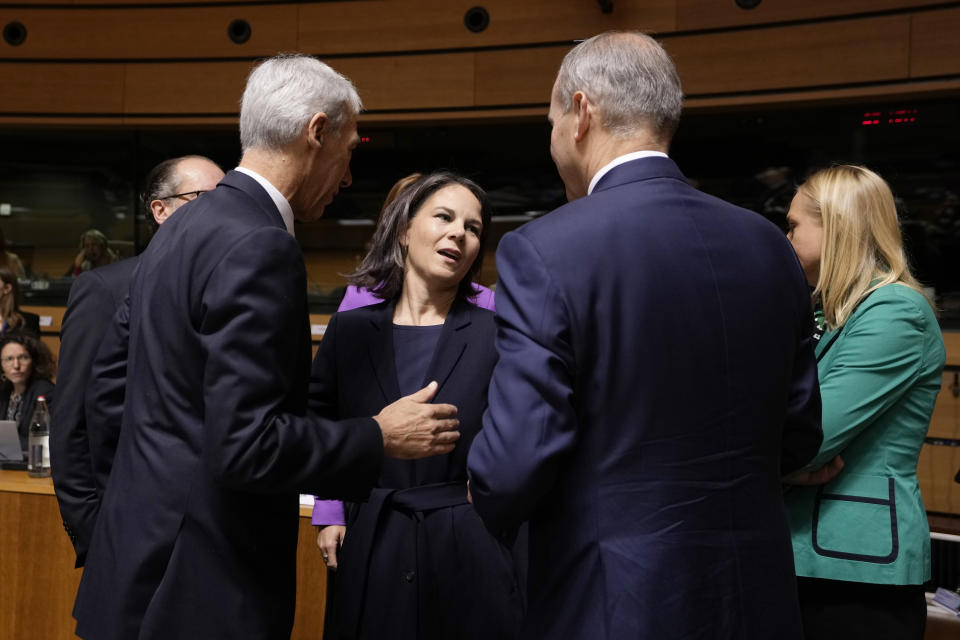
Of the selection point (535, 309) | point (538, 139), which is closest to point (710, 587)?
point (535, 309)

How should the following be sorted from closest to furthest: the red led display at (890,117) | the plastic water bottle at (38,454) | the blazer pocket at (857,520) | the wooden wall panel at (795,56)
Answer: the blazer pocket at (857,520), the plastic water bottle at (38,454), the wooden wall panel at (795,56), the red led display at (890,117)

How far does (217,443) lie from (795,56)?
4.87 metres

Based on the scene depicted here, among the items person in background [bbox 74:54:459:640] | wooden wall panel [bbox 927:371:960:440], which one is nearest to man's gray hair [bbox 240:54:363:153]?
person in background [bbox 74:54:459:640]

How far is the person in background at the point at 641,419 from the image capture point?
1.27 metres

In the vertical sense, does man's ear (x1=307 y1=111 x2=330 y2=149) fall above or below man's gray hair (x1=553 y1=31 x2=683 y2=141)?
below

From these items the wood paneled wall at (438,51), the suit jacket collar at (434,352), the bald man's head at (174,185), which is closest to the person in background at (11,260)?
the wood paneled wall at (438,51)

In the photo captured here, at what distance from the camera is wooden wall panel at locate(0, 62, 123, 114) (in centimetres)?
666

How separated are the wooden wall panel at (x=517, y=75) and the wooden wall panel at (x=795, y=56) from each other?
0.79 m

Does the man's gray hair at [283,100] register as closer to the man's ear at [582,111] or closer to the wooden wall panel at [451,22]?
the man's ear at [582,111]

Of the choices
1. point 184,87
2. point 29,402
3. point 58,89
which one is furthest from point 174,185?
point 58,89

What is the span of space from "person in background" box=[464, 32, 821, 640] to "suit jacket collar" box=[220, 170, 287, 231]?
45 cm

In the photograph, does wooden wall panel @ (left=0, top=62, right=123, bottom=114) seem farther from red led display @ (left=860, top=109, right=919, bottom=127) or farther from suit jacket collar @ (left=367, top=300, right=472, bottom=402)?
suit jacket collar @ (left=367, top=300, right=472, bottom=402)

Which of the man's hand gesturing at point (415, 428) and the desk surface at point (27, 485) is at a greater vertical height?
the man's hand gesturing at point (415, 428)

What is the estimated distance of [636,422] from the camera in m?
1.29
